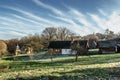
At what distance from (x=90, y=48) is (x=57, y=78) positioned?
84.1 m

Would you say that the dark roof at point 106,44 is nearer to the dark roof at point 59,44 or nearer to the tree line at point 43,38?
the dark roof at point 59,44

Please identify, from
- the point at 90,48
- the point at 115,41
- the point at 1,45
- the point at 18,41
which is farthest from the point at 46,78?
the point at 18,41

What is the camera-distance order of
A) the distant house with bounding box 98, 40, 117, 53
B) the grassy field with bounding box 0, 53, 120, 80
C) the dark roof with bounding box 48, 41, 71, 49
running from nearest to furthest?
1. the grassy field with bounding box 0, 53, 120, 80
2. the distant house with bounding box 98, 40, 117, 53
3. the dark roof with bounding box 48, 41, 71, 49

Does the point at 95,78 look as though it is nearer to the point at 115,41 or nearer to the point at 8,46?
the point at 115,41

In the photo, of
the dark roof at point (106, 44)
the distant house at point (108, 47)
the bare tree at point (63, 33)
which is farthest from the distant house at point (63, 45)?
the bare tree at point (63, 33)

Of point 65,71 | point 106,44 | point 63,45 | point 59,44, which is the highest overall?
point 59,44

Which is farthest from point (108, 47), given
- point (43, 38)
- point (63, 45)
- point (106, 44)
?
point (43, 38)

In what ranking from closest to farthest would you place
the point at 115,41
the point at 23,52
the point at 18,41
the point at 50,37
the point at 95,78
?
the point at 95,78, the point at 115,41, the point at 23,52, the point at 18,41, the point at 50,37

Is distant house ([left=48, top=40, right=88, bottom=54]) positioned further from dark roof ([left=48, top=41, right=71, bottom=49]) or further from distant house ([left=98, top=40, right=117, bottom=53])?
distant house ([left=98, top=40, right=117, bottom=53])

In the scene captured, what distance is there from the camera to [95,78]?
20.3 meters

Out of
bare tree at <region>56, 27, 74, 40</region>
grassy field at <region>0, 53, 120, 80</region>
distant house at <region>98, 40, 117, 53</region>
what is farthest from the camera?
bare tree at <region>56, 27, 74, 40</region>

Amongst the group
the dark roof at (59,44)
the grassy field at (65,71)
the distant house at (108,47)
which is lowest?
the grassy field at (65,71)

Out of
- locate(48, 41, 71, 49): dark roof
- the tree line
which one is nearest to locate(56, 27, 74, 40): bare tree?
the tree line

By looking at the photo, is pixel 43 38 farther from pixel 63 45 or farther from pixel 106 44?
pixel 106 44
